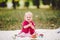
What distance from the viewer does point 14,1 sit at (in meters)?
1.01

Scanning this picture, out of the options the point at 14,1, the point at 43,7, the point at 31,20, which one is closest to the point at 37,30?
the point at 31,20

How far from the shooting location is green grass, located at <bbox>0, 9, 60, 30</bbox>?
100 cm

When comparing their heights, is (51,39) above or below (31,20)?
below

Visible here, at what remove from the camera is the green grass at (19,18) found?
3.29 feet

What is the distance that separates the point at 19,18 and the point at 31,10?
120 mm

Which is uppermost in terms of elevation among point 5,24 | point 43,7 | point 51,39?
point 43,7

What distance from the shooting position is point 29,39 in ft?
3.26

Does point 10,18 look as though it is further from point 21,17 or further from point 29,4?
point 29,4

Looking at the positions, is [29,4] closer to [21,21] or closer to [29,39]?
[21,21]

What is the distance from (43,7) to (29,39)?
0.29 metres

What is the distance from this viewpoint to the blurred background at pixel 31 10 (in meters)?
1.00

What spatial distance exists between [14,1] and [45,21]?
0.31m

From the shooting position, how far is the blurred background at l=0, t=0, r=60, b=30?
1003 millimetres

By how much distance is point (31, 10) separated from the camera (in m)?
1.01
